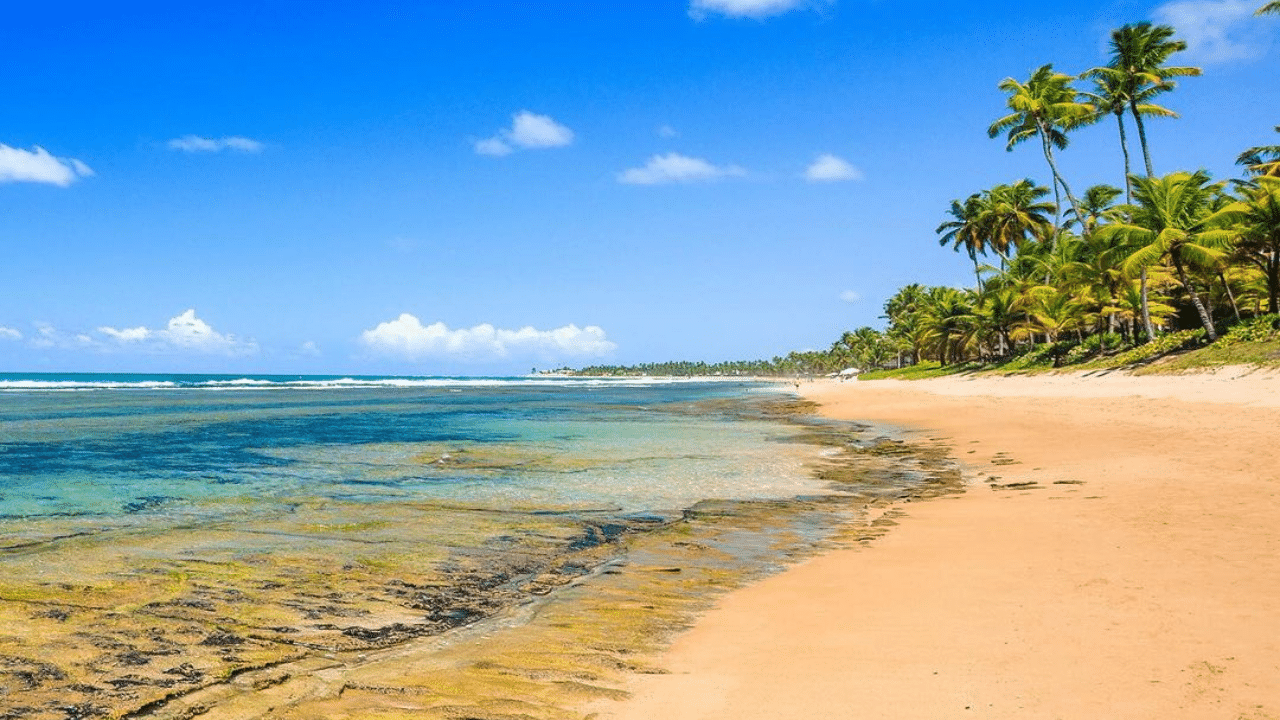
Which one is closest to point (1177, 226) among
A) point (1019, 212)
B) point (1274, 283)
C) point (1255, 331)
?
point (1274, 283)

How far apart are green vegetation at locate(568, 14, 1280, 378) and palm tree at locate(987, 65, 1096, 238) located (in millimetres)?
116

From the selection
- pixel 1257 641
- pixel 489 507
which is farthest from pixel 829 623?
pixel 489 507

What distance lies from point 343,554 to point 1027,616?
848cm

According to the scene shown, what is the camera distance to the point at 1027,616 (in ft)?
22.3

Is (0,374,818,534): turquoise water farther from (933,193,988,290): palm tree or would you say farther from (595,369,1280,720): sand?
(933,193,988,290): palm tree

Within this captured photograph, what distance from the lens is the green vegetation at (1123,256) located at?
3869cm

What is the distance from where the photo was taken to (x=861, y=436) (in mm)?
29750

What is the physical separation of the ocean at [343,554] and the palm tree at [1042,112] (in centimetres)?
4777

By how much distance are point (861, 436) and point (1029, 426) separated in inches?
234

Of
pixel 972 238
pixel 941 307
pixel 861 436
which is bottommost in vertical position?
pixel 861 436

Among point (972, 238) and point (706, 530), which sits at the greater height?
point (972, 238)

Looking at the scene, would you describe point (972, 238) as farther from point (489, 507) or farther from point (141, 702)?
point (141, 702)

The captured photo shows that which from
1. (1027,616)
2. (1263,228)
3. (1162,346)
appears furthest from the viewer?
(1162,346)

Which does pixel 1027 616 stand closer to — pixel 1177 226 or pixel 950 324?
pixel 1177 226
